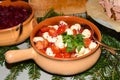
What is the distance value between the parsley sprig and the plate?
0.13 meters

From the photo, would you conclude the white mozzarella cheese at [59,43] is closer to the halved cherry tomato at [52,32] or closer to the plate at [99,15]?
the halved cherry tomato at [52,32]

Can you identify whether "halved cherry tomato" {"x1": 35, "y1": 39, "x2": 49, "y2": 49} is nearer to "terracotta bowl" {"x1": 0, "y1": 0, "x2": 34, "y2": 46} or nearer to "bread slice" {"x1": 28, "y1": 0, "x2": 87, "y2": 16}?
"terracotta bowl" {"x1": 0, "y1": 0, "x2": 34, "y2": 46}

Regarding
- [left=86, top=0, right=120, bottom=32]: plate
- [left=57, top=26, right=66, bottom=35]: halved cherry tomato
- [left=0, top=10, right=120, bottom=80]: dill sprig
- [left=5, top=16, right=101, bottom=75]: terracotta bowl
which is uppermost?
[left=86, top=0, right=120, bottom=32]: plate

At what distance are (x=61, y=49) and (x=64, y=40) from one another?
4 centimetres

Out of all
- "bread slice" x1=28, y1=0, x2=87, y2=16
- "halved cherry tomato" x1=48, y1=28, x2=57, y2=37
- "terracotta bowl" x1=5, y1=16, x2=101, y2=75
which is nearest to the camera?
"terracotta bowl" x1=5, y1=16, x2=101, y2=75

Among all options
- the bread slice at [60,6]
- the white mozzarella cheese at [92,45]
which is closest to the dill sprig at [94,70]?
the white mozzarella cheese at [92,45]

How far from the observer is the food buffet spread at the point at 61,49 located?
0.90 metres

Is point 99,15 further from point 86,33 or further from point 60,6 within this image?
point 60,6

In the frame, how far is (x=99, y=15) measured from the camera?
1055mm

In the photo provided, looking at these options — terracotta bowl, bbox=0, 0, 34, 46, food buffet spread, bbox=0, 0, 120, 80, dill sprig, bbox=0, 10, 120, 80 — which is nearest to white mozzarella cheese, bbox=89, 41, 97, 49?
food buffet spread, bbox=0, 0, 120, 80

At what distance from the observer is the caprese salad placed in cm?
91

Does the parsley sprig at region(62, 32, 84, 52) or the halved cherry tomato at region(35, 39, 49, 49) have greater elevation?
the parsley sprig at region(62, 32, 84, 52)

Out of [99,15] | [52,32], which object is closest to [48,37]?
[52,32]

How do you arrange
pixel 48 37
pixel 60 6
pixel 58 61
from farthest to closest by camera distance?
pixel 60 6 < pixel 48 37 < pixel 58 61
